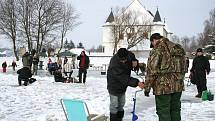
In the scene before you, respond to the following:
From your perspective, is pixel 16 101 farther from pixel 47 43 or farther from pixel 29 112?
pixel 47 43

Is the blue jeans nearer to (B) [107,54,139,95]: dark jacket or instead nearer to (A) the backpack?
(B) [107,54,139,95]: dark jacket

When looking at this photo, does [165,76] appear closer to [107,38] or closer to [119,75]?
[119,75]

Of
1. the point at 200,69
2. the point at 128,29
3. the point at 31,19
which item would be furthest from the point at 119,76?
the point at 128,29

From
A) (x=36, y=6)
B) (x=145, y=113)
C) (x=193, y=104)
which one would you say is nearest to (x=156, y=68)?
(x=145, y=113)

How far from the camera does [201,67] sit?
14219 millimetres

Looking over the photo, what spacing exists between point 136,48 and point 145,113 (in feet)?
249

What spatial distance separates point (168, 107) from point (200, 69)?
26.0ft

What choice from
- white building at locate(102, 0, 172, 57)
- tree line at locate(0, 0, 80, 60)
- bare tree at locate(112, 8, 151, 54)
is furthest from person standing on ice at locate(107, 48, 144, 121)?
white building at locate(102, 0, 172, 57)

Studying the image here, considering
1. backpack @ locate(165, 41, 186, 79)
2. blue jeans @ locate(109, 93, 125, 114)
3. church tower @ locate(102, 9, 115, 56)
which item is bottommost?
blue jeans @ locate(109, 93, 125, 114)

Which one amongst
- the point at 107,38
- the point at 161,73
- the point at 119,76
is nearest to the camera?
the point at 161,73

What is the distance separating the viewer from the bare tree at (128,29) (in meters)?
77.5

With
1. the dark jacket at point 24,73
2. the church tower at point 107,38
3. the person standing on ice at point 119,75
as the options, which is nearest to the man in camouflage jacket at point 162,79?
the person standing on ice at point 119,75

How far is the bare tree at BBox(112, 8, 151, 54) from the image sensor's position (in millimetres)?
77500

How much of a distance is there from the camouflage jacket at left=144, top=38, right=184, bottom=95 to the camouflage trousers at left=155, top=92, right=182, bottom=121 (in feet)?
0.36
